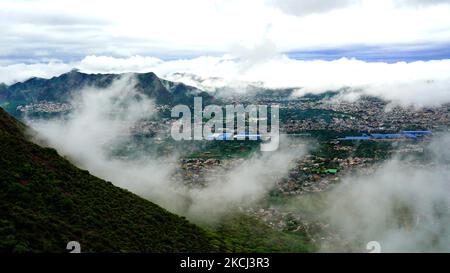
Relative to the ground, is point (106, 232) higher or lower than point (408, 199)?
higher

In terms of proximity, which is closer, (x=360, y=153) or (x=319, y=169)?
(x=319, y=169)

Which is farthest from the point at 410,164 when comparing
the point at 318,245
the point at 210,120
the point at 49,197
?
the point at 49,197
